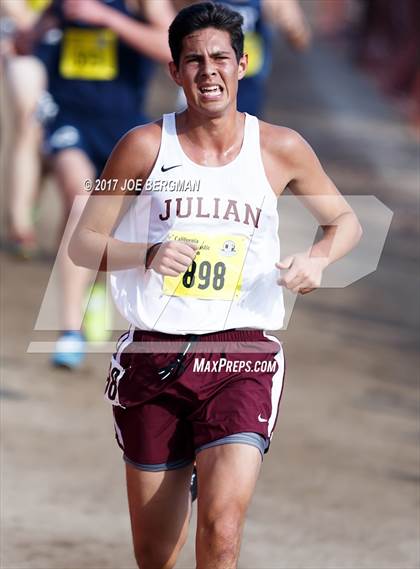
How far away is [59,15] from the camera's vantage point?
7203 mm

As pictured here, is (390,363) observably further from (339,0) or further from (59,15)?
(339,0)

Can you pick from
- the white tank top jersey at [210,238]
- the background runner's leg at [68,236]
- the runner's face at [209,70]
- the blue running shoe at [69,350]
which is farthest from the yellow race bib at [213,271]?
the blue running shoe at [69,350]

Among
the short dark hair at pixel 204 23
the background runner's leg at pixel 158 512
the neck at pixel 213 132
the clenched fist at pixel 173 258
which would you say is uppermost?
the short dark hair at pixel 204 23

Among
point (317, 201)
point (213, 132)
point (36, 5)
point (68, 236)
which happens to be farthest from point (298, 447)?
point (36, 5)

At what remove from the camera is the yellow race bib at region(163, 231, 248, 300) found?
154 inches

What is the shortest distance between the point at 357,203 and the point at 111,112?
196 inches

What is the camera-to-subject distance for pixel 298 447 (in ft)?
19.9

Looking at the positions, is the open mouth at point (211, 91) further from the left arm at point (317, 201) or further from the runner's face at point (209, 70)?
the left arm at point (317, 201)

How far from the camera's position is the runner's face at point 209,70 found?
3.82m

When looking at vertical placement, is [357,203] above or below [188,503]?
below

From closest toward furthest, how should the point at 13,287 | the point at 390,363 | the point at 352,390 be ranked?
the point at 352,390 < the point at 390,363 < the point at 13,287

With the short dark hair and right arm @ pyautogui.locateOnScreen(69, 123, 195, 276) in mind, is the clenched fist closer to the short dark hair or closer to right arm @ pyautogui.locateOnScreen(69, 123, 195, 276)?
right arm @ pyautogui.locateOnScreen(69, 123, 195, 276)

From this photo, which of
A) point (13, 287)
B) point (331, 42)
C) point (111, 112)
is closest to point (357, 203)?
point (13, 287)

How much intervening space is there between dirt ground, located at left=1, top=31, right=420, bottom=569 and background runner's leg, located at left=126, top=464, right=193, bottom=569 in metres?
0.67
